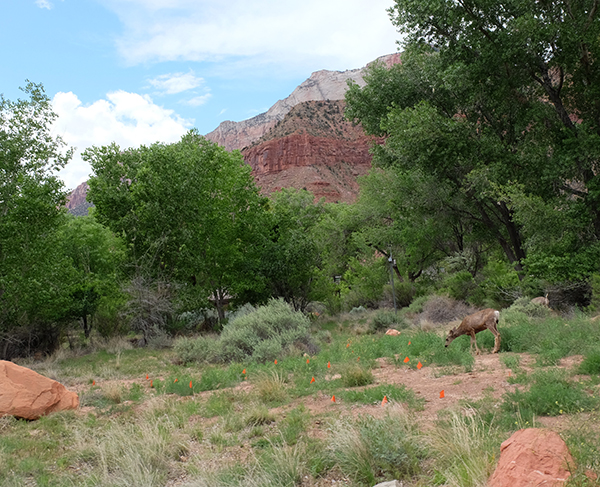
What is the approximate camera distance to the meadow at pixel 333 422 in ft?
13.2

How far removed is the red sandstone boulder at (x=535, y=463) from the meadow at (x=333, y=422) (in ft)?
0.35

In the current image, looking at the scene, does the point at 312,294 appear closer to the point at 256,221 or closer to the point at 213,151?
the point at 256,221

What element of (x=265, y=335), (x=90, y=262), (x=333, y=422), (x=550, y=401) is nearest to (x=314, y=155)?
(x=90, y=262)

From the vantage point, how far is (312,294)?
2509 centimetres

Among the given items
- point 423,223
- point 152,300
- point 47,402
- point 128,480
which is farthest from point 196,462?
point 423,223

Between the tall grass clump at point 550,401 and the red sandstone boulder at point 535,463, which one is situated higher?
the red sandstone boulder at point 535,463

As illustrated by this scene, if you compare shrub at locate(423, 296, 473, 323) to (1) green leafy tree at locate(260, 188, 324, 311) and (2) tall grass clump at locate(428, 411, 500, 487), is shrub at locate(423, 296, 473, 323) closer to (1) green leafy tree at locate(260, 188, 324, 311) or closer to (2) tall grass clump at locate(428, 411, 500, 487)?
(1) green leafy tree at locate(260, 188, 324, 311)

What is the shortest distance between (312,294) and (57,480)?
20812 millimetres

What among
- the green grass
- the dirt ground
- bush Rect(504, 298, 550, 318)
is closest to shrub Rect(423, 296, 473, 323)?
bush Rect(504, 298, 550, 318)

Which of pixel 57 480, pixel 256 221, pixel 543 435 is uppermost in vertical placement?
pixel 256 221

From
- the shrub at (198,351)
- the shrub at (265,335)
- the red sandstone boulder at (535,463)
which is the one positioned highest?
the red sandstone boulder at (535,463)

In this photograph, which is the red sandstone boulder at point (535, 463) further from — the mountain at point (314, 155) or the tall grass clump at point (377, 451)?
the mountain at point (314, 155)

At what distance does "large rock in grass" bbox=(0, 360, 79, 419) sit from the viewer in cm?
687

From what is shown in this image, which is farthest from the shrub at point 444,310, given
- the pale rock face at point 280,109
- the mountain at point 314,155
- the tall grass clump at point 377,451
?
the pale rock face at point 280,109
